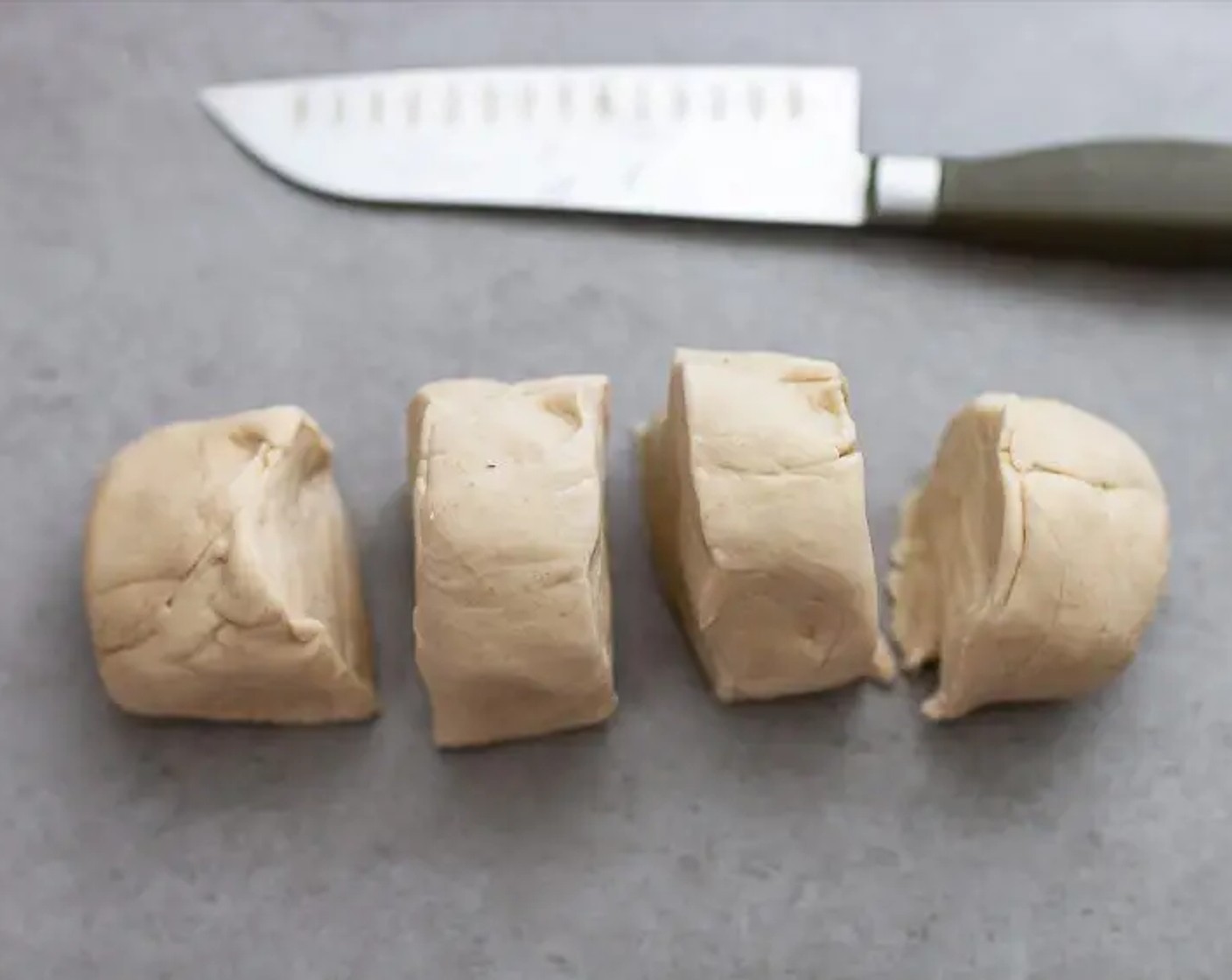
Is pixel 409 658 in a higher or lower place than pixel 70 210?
lower

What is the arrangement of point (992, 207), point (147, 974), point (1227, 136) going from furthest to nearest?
point (1227, 136) → point (992, 207) → point (147, 974)

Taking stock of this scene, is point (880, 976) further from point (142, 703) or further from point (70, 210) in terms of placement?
point (70, 210)

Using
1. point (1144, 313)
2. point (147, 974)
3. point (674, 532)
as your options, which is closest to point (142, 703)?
point (147, 974)

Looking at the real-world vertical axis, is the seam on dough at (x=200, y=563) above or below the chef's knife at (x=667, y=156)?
below

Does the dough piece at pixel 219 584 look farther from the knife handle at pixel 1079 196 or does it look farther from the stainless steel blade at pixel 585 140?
the knife handle at pixel 1079 196

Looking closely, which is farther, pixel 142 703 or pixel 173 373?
pixel 173 373

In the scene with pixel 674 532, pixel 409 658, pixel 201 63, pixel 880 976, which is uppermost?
pixel 201 63

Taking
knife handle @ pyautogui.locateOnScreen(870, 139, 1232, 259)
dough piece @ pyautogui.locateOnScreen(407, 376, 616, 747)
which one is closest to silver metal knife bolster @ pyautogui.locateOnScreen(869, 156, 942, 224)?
knife handle @ pyautogui.locateOnScreen(870, 139, 1232, 259)

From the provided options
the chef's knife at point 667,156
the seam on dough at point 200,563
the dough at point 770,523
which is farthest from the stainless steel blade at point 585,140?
the seam on dough at point 200,563

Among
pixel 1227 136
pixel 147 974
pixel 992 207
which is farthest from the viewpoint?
pixel 1227 136
